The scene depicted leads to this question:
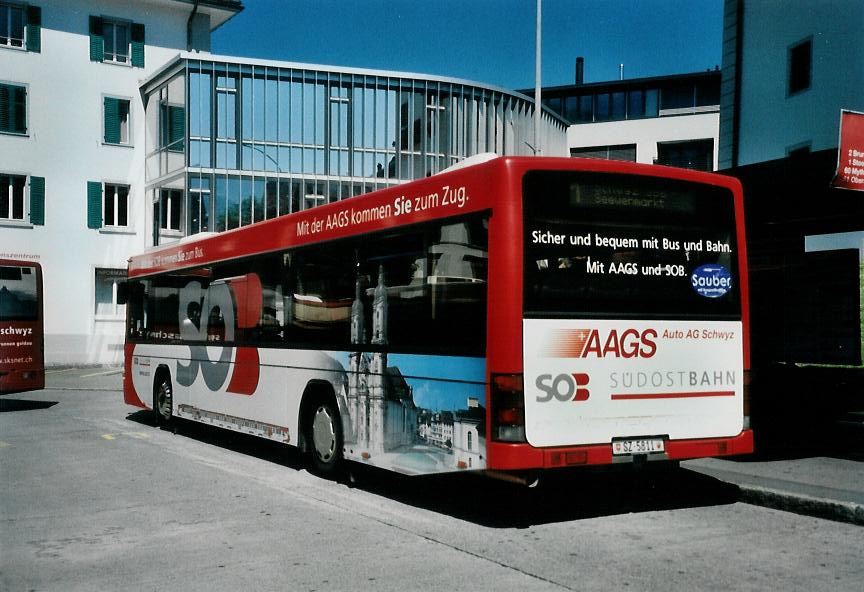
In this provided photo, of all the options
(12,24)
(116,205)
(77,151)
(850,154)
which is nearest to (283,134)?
(116,205)

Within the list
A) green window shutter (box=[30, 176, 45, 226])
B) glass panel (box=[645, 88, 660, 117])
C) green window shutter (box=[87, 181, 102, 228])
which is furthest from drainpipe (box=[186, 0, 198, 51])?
glass panel (box=[645, 88, 660, 117])

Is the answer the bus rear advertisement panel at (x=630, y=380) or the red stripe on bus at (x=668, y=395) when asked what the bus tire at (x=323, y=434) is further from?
the red stripe on bus at (x=668, y=395)

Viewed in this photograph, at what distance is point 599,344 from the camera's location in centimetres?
751

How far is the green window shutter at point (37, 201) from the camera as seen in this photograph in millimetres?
33375

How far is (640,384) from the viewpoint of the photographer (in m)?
7.71

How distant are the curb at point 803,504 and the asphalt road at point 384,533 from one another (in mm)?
84

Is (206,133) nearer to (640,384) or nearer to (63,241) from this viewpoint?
(63,241)

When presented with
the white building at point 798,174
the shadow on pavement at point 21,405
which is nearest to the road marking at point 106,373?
the shadow on pavement at point 21,405

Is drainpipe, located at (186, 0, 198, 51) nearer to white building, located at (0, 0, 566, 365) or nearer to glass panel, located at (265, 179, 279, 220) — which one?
white building, located at (0, 0, 566, 365)

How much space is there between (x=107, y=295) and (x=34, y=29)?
982 cm

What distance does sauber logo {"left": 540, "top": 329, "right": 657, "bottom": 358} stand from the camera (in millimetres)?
7332

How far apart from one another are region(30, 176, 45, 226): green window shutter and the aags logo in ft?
99.5

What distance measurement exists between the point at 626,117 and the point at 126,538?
58.0m

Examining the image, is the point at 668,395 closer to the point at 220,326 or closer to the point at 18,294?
the point at 220,326
